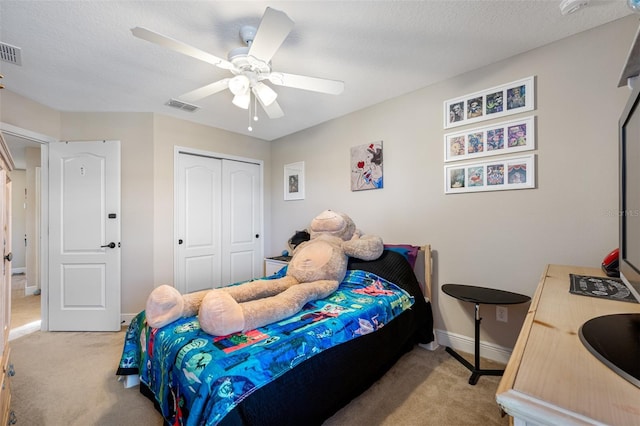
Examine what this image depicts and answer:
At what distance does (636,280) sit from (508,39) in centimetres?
184

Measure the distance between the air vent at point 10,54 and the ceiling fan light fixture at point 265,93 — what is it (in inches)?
68.0

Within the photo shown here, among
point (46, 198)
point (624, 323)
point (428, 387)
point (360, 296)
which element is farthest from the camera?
point (46, 198)

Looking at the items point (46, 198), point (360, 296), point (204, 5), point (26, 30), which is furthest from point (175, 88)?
point (360, 296)

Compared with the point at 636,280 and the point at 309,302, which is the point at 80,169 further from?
the point at 636,280

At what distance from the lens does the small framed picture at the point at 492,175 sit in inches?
79.9

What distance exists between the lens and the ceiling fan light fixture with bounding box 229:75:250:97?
1.72 m

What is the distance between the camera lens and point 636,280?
2.63 feet

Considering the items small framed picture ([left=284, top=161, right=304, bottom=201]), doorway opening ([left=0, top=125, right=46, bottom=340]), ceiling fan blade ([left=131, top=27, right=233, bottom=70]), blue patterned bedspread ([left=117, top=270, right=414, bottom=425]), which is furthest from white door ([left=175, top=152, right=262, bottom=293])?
ceiling fan blade ([left=131, top=27, right=233, bottom=70])

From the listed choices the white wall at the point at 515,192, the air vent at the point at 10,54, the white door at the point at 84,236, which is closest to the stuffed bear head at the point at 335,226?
the white wall at the point at 515,192

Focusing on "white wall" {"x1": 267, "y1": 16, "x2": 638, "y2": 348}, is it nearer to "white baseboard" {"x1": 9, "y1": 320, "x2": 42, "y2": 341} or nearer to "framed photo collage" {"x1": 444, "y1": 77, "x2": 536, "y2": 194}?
"framed photo collage" {"x1": 444, "y1": 77, "x2": 536, "y2": 194}

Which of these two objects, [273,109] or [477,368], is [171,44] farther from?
[477,368]

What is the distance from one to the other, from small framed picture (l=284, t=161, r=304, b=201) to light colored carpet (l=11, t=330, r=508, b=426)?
93.9 inches

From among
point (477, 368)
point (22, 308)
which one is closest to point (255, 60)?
point (477, 368)

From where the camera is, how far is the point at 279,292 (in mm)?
2020
